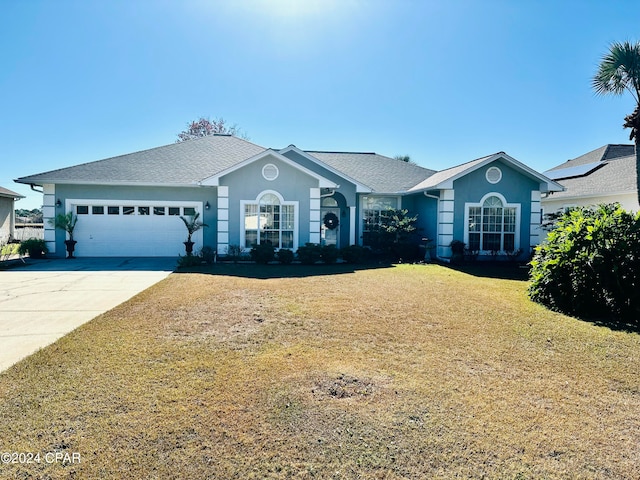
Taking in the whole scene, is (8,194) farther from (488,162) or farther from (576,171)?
(576,171)

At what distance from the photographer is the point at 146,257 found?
1620 centimetres

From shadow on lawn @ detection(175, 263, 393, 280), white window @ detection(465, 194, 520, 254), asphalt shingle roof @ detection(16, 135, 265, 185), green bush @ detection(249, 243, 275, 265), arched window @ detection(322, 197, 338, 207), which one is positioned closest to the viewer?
shadow on lawn @ detection(175, 263, 393, 280)

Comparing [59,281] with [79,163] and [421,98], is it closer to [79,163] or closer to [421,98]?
[79,163]

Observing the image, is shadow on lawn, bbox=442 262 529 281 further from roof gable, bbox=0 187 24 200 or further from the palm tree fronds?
roof gable, bbox=0 187 24 200

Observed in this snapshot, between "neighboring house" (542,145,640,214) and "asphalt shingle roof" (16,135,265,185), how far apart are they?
16.6 metres

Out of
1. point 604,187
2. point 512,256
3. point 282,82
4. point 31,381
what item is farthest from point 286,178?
point 604,187

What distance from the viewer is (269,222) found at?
50.9 ft

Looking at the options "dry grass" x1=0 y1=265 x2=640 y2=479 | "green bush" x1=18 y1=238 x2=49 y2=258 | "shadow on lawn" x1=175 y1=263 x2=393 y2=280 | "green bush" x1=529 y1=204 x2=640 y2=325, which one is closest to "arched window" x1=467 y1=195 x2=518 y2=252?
"shadow on lawn" x1=175 y1=263 x2=393 y2=280

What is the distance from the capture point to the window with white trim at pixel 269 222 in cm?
1534

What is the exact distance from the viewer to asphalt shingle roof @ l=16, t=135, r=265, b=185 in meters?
15.5

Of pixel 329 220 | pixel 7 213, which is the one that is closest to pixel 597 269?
pixel 329 220

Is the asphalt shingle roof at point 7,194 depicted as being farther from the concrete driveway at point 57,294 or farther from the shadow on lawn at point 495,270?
the shadow on lawn at point 495,270

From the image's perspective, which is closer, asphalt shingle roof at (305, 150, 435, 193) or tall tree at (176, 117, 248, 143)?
asphalt shingle roof at (305, 150, 435, 193)

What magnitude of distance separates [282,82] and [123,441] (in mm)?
16996
